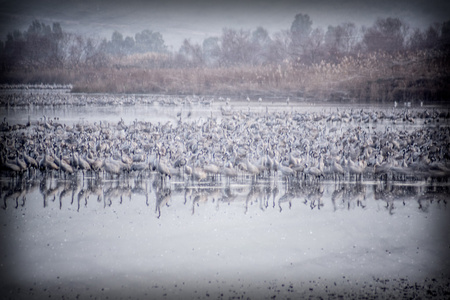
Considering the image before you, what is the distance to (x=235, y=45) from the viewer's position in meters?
5.09

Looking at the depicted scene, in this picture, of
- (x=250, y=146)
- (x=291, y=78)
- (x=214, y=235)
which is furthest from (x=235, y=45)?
(x=214, y=235)

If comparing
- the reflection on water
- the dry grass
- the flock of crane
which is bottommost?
the reflection on water

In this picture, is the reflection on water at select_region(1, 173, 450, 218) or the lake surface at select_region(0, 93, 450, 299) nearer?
the lake surface at select_region(0, 93, 450, 299)

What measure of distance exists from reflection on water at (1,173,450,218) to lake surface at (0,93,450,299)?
0.5 inches

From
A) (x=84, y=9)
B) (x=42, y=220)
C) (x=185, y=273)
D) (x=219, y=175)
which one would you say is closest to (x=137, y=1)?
(x=84, y=9)

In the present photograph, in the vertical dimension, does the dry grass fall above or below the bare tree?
below

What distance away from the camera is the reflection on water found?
4.00 metres

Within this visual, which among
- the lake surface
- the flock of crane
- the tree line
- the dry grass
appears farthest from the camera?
the dry grass

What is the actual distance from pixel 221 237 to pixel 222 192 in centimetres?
73

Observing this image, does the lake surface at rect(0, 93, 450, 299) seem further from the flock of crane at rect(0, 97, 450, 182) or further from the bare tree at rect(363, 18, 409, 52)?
the bare tree at rect(363, 18, 409, 52)

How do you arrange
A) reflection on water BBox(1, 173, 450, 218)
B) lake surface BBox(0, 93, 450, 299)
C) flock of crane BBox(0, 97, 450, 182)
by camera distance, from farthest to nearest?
→ 1. flock of crane BBox(0, 97, 450, 182)
2. reflection on water BBox(1, 173, 450, 218)
3. lake surface BBox(0, 93, 450, 299)

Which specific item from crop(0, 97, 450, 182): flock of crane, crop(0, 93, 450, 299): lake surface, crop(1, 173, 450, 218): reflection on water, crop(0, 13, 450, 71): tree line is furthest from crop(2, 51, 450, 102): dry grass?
crop(1, 173, 450, 218): reflection on water

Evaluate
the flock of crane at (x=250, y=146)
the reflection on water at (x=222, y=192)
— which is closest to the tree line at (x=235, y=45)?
the flock of crane at (x=250, y=146)

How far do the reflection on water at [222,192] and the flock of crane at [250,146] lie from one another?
123mm
